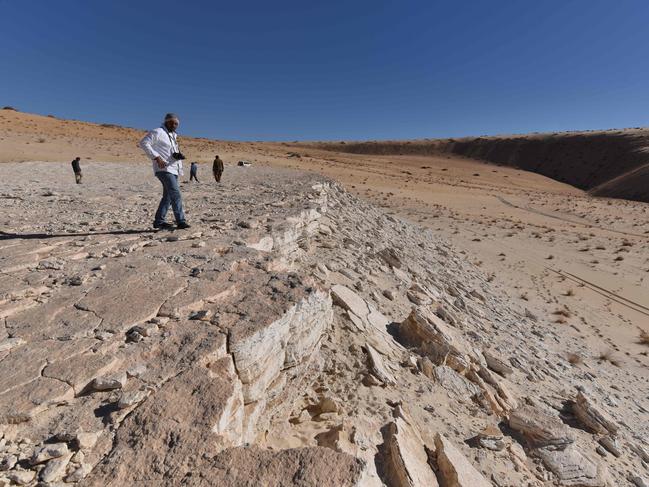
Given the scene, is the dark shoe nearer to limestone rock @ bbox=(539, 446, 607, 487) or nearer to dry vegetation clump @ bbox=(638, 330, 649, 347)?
limestone rock @ bbox=(539, 446, 607, 487)

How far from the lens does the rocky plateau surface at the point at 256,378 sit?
1911 millimetres

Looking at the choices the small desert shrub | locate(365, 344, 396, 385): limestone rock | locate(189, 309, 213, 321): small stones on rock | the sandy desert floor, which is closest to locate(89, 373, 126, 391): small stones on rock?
locate(189, 309, 213, 321): small stones on rock

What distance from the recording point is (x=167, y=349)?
2480mm

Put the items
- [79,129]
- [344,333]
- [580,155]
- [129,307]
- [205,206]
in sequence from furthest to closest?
[580,155] < [79,129] < [205,206] < [344,333] < [129,307]

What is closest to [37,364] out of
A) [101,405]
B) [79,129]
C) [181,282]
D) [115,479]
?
[101,405]

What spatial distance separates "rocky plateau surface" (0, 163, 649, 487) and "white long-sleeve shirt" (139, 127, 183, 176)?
36.9 inches

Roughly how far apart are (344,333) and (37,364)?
101 inches

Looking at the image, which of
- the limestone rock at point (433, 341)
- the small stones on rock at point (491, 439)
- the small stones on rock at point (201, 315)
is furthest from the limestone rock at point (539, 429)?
the small stones on rock at point (201, 315)

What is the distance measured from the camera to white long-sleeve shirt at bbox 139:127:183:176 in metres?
4.73

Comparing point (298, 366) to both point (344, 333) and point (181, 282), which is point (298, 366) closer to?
point (344, 333)

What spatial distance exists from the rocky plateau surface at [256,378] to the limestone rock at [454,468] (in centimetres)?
1

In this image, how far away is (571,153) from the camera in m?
62.7

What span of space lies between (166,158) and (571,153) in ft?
241

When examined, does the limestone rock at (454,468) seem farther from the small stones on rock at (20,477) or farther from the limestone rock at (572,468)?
the small stones on rock at (20,477)
